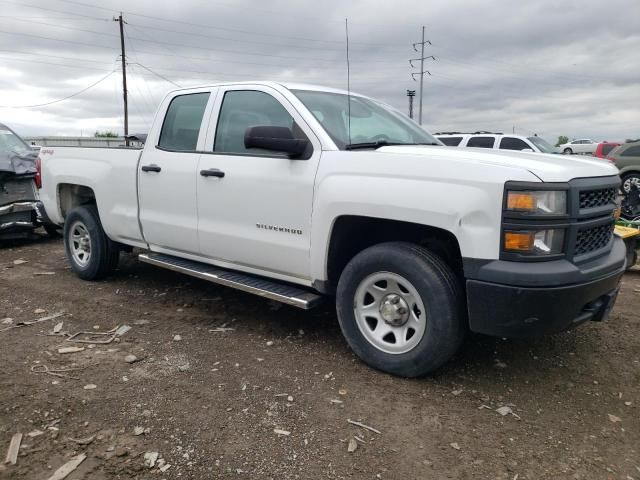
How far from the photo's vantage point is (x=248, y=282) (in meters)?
4.18

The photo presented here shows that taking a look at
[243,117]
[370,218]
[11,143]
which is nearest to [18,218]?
[11,143]

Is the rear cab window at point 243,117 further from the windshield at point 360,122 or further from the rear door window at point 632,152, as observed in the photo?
the rear door window at point 632,152

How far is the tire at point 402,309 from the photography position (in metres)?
3.20

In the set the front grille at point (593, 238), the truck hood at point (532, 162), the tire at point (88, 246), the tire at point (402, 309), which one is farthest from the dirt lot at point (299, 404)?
the truck hood at point (532, 162)

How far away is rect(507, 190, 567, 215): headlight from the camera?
2877mm

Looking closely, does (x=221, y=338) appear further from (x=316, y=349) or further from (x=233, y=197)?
(x=233, y=197)

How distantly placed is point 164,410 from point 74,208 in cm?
363

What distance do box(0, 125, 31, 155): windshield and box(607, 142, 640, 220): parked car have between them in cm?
1035

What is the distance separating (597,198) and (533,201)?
2.17 ft

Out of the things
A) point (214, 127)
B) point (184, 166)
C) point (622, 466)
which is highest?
point (214, 127)

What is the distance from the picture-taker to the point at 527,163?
3.05 meters

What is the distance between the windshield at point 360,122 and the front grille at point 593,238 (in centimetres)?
147

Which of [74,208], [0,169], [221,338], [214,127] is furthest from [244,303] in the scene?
[0,169]

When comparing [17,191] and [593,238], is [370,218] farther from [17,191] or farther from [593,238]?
[17,191]
